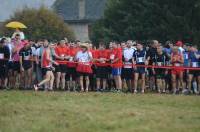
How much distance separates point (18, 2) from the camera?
79625 millimetres

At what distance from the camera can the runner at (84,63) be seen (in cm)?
2284

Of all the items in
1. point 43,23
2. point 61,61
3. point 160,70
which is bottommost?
point 160,70

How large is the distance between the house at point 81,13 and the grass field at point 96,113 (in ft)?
173

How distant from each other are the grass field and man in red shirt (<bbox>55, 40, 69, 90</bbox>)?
295cm

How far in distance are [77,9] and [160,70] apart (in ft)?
175

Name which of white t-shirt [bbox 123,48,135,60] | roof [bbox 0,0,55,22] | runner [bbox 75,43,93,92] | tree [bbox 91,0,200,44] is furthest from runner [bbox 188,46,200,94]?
roof [bbox 0,0,55,22]

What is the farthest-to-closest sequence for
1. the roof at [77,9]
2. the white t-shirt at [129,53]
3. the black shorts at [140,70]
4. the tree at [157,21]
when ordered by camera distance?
the roof at [77,9] → the tree at [157,21] → the white t-shirt at [129,53] → the black shorts at [140,70]

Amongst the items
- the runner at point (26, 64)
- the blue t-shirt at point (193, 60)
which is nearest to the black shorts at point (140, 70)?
the blue t-shirt at point (193, 60)

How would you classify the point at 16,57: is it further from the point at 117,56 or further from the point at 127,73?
the point at 127,73

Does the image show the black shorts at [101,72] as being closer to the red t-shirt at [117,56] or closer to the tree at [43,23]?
the red t-shirt at [117,56]

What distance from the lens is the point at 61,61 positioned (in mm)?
23109

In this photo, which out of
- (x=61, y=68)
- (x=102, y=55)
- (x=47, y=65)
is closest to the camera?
(x=47, y=65)

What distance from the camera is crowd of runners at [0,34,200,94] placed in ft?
75.4

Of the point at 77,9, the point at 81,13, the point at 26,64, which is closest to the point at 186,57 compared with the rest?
the point at 26,64
